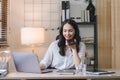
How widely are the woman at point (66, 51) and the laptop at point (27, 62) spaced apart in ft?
0.96

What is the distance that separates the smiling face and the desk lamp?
2.82 feet

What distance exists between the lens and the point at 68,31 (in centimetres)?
267

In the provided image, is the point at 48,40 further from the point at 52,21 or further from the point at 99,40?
the point at 99,40

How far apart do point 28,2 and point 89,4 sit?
985 millimetres

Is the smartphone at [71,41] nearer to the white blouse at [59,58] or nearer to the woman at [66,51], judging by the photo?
the woman at [66,51]

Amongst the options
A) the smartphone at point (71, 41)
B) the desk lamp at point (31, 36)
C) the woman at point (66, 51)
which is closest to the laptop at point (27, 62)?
the woman at point (66, 51)

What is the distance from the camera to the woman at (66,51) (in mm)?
2598

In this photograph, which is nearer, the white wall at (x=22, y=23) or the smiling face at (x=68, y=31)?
the smiling face at (x=68, y=31)

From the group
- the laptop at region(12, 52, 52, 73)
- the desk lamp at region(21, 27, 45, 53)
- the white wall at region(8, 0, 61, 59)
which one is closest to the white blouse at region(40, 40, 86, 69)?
the laptop at region(12, 52, 52, 73)

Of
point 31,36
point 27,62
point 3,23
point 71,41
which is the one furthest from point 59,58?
point 3,23

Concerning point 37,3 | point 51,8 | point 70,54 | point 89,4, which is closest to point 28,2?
point 37,3

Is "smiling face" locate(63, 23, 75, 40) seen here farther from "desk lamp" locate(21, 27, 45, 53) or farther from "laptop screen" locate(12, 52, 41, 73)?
"desk lamp" locate(21, 27, 45, 53)

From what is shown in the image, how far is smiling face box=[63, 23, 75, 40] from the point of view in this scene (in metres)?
2.64

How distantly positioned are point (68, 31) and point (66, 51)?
23 cm
